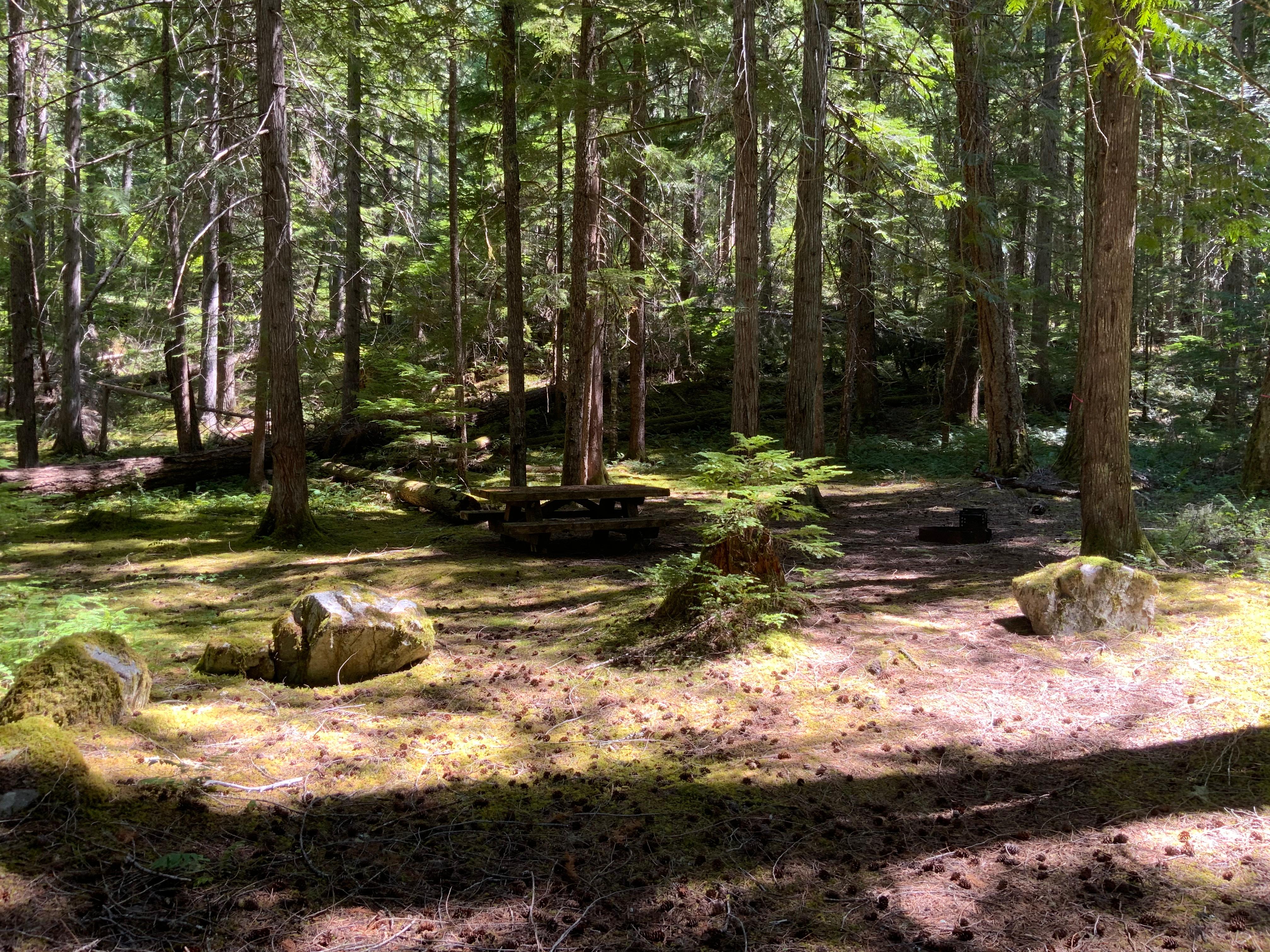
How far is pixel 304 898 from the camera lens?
3174 mm

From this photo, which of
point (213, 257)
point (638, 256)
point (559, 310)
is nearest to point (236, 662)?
point (213, 257)

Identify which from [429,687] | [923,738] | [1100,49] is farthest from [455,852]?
[1100,49]

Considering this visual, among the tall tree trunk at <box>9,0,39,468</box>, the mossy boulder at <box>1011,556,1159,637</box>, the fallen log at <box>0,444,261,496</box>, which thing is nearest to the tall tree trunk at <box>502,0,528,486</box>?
the fallen log at <box>0,444,261,496</box>

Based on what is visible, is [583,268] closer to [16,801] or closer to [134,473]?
[134,473]

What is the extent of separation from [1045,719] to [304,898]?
13.3 ft

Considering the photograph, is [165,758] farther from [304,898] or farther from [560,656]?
[560,656]

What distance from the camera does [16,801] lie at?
3.33 m

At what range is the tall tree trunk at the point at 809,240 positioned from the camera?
10406 mm

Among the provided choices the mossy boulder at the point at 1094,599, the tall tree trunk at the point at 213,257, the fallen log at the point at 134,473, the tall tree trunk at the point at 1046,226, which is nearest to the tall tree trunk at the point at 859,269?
the tall tree trunk at the point at 1046,226

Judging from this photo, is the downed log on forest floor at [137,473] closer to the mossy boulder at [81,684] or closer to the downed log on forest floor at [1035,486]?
the mossy boulder at [81,684]

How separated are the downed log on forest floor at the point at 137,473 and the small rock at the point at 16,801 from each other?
27.9ft

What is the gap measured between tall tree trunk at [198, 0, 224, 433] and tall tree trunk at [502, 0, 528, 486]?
3.77 m

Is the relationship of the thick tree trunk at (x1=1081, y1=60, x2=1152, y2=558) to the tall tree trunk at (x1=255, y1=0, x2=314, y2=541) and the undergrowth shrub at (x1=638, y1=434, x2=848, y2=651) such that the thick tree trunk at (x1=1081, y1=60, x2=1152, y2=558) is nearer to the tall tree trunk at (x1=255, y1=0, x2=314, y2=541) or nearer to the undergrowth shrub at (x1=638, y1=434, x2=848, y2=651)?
the undergrowth shrub at (x1=638, y1=434, x2=848, y2=651)

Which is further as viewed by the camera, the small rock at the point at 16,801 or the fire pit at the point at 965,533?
the fire pit at the point at 965,533
